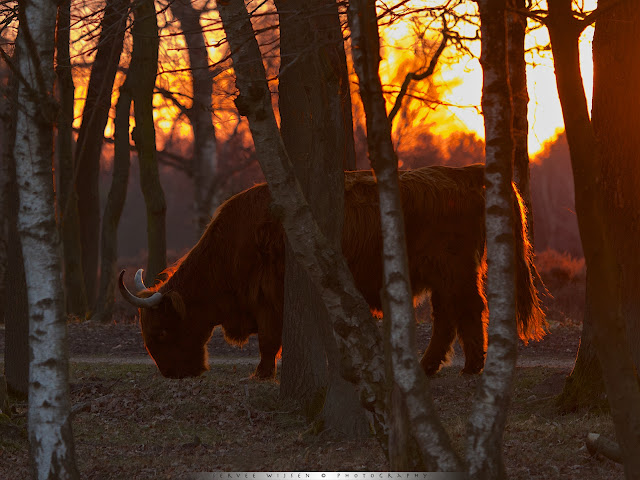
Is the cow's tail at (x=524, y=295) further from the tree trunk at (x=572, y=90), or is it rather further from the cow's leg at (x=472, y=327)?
the tree trunk at (x=572, y=90)

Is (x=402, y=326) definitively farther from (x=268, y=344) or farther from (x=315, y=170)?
(x=268, y=344)

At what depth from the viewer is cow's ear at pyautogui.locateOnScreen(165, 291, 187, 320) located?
10062 mm

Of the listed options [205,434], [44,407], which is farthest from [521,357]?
[44,407]

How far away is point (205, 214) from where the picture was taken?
1054 inches

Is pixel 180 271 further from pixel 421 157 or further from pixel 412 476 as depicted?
pixel 421 157

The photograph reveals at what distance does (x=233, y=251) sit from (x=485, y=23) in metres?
5.84

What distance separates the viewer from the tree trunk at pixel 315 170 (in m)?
6.97

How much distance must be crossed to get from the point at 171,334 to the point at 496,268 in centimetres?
624

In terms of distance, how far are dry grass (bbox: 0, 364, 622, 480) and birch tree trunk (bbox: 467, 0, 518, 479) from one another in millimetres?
1106

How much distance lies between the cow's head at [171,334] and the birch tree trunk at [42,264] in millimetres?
4941

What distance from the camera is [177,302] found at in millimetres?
10078

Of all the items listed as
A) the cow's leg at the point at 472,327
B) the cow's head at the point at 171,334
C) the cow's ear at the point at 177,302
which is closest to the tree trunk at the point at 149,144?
the cow's head at the point at 171,334

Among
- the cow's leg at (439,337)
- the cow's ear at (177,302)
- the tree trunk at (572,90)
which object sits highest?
the tree trunk at (572,90)

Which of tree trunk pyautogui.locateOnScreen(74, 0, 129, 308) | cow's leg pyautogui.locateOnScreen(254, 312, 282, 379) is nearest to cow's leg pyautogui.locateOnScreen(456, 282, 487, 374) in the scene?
cow's leg pyautogui.locateOnScreen(254, 312, 282, 379)
